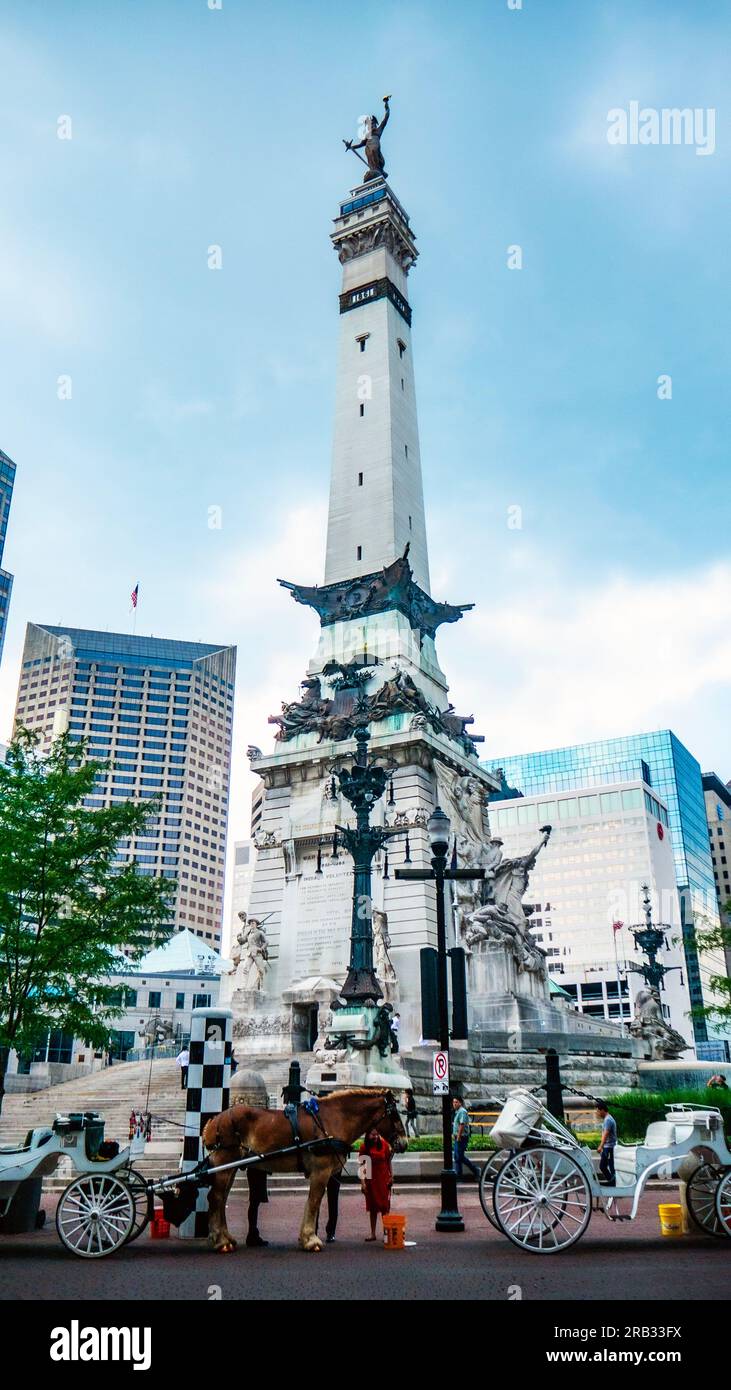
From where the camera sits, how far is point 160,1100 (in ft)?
93.7

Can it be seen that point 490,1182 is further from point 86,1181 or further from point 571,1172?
point 86,1181

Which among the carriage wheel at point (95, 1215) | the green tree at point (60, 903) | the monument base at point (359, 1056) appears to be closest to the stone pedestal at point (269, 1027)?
the monument base at point (359, 1056)

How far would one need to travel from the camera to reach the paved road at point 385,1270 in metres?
7.65

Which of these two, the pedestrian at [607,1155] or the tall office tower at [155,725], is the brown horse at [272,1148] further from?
the tall office tower at [155,725]

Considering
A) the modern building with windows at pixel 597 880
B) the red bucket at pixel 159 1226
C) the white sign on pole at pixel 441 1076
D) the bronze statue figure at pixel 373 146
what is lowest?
the red bucket at pixel 159 1226

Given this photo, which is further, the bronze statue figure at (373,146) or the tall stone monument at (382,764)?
the bronze statue figure at (373,146)

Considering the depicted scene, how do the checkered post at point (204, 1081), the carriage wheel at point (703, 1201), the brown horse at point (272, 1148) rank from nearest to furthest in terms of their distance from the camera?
the brown horse at point (272, 1148)
the carriage wheel at point (703, 1201)
the checkered post at point (204, 1081)

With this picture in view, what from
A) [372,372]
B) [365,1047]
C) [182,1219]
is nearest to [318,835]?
[365,1047]

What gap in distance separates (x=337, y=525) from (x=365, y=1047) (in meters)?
29.0

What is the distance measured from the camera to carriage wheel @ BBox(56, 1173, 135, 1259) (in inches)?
379

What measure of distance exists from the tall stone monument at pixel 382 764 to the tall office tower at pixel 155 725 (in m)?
115

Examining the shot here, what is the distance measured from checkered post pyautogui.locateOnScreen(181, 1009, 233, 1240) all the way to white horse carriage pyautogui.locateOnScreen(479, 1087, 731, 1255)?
10.7 ft

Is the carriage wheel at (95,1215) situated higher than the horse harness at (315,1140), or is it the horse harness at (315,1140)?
the horse harness at (315,1140)

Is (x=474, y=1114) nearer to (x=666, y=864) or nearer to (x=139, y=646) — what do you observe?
(x=666, y=864)
